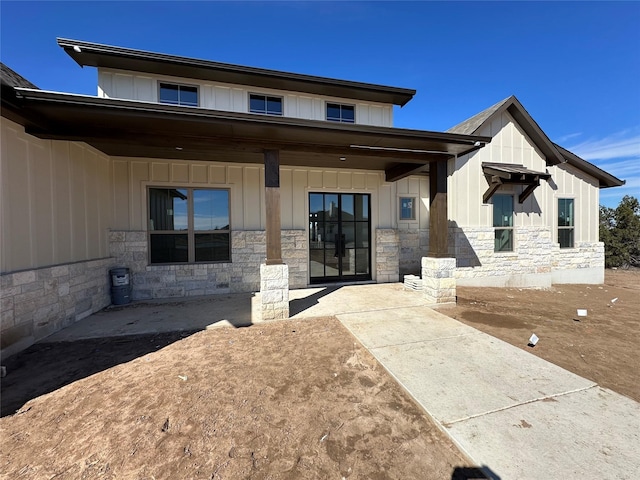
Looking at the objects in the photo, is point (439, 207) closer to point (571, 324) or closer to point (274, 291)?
point (571, 324)

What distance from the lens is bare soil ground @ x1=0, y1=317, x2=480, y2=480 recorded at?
1903mm

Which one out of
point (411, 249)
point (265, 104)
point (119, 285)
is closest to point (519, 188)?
point (411, 249)

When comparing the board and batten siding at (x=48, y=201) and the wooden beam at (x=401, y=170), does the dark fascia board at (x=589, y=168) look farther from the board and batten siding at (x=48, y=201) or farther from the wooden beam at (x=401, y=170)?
the board and batten siding at (x=48, y=201)

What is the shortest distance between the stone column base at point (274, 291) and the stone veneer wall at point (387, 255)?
13.5ft

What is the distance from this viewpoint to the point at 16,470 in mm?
1886

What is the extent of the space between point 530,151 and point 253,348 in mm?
11137

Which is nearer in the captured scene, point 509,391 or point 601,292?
point 509,391

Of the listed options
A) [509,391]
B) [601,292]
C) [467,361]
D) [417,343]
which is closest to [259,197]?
[417,343]

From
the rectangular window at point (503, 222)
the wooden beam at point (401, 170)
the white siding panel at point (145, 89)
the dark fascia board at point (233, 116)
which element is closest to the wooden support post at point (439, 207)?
the wooden beam at point (401, 170)

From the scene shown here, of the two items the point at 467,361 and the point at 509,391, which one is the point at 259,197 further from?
the point at 509,391

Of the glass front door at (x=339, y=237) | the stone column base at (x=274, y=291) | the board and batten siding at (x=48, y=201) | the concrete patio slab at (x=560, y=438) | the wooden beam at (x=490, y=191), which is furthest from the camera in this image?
the wooden beam at (x=490, y=191)

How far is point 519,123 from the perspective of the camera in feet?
29.5

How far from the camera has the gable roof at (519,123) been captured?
841cm

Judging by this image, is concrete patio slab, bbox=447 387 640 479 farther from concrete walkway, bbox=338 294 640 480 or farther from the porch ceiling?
the porch ceiling
